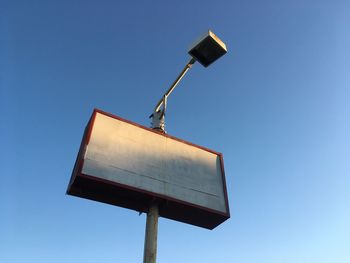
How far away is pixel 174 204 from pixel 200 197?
972mm

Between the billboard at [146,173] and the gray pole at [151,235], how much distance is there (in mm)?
305

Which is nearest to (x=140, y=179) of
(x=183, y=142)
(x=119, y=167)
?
(x=119, y=167)

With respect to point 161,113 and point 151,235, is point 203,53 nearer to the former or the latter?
point 161,113

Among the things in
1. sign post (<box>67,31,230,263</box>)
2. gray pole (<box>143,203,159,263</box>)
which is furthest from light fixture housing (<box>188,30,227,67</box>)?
gray pole (<box>143,203,159,263</box>)

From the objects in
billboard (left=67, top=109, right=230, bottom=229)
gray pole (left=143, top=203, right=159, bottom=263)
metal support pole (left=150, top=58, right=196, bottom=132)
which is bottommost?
gray pole (left=143, top=203, right=159, bottom=263)

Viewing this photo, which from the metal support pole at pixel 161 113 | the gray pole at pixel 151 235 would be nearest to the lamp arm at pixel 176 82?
the metal support pole at pixel 161 113

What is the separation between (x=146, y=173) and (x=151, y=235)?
1.81 m

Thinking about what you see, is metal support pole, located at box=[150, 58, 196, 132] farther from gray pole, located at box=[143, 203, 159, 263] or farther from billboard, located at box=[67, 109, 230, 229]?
gray pole, located at box=[143, 203, 159, 263]

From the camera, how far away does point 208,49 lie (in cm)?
1074

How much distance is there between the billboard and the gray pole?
305 millimetres

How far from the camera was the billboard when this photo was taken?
9.78 metres

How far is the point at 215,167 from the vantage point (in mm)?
12359

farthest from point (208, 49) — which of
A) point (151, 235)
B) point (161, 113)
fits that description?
point (151, 235)

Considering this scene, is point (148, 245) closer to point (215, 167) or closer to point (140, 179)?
point (140, 179)
